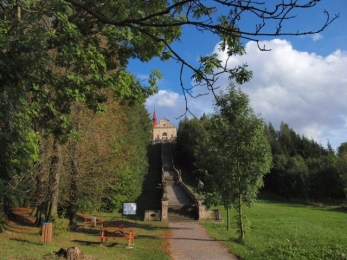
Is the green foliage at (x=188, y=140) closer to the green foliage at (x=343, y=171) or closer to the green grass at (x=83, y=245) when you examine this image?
the green foliage at (x=343, y=171)

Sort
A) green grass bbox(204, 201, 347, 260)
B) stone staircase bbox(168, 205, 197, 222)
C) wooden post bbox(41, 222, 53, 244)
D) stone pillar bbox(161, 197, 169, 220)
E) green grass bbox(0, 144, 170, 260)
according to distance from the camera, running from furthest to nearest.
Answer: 1. stone pillar bbox(161, 197, 169, 220)
2. stone staircase bbox(168, 205, 197, 222)
3. wooden post bbox(41, 222, 53, 244)
4. green grass bbox(0, 144, 170, 260)
5. green grass bbox(204, 201, 347, 260)

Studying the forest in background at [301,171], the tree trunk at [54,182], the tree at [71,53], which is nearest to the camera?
the tree at [71,53]

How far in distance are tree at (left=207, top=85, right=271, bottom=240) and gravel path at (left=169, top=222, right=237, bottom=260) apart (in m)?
1.83

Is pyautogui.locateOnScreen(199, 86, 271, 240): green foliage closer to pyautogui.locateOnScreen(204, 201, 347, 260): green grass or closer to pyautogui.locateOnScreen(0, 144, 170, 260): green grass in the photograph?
pyautogui.locateOnScreen(204, 201, 347, 260): green grass

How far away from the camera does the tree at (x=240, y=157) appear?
50.6ft

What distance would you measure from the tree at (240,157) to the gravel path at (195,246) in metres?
1.83

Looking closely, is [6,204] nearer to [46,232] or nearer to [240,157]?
[46,232]

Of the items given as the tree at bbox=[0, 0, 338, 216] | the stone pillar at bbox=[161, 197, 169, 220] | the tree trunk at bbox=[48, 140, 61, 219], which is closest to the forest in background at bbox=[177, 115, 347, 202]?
the stone pillar at bbox=[161, 197, 169, 220]

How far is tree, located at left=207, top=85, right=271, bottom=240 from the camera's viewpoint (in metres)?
15.4

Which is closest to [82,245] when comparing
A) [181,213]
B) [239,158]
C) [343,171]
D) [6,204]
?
[6,204]

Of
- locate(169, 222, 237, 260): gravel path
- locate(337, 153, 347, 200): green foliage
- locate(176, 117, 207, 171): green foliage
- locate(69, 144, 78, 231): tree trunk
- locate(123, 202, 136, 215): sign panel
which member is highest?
locate(176, 117, 207, 171): green foliage

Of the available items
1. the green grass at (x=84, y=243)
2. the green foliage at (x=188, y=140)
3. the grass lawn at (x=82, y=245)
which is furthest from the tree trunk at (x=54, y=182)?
the green foliage at (x=188, y=140)

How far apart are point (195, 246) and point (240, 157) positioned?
452cm

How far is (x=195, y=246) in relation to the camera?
14.7 metres
